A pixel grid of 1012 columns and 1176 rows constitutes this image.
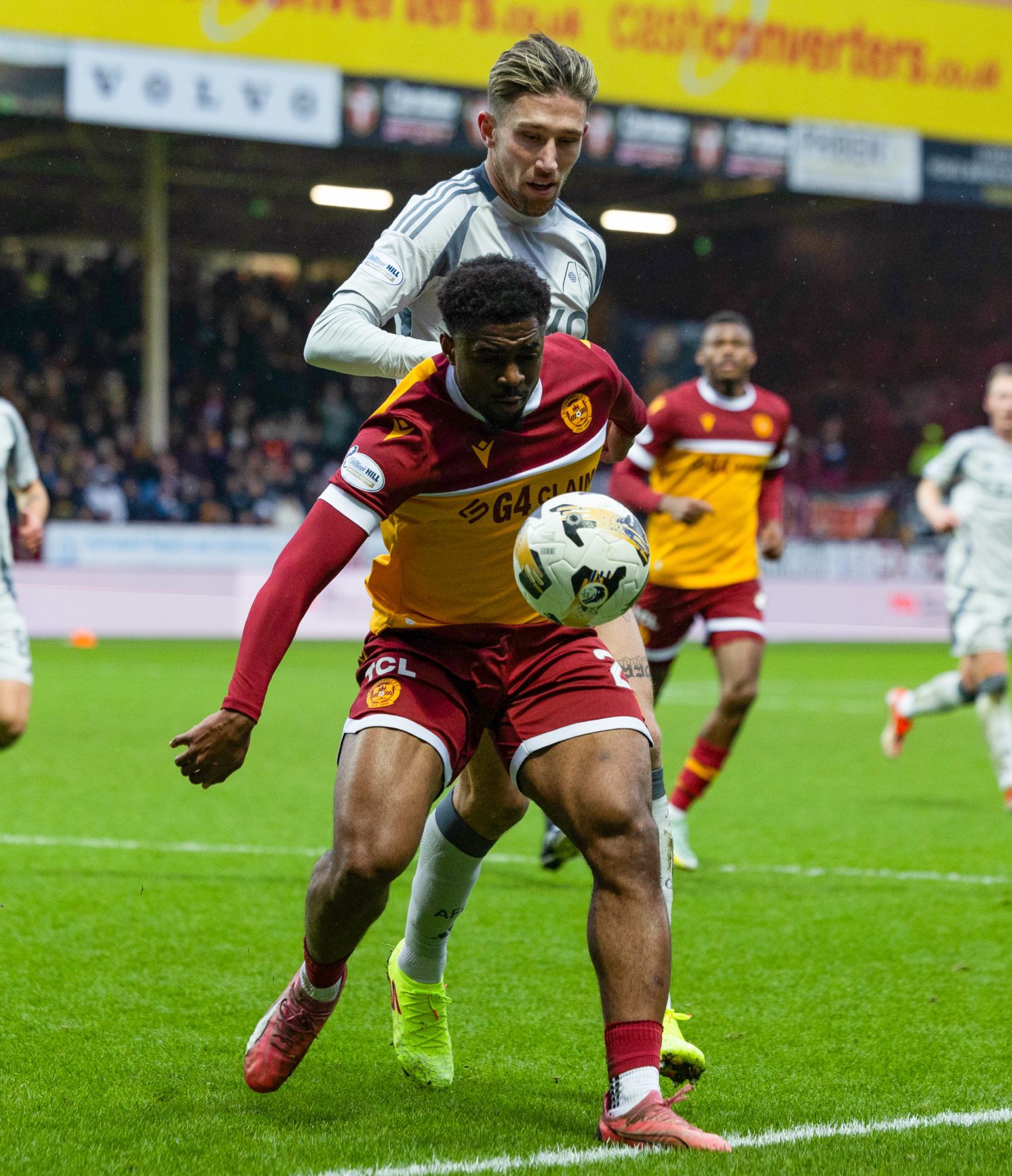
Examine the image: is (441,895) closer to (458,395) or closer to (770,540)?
(458,395)

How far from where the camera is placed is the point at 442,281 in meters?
4.30

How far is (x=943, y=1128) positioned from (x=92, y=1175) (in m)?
1.77

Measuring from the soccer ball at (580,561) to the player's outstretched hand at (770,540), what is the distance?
13.8 ft

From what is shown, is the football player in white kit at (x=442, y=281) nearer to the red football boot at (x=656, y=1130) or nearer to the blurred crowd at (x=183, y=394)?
the red football boot at (x=656, y=1130)

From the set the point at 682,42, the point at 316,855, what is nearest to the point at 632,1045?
the point at 316,855

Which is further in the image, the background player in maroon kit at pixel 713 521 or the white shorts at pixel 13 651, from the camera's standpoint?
the background player in maroon kit at pixel 713 521

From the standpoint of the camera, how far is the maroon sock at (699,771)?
7312 millimetres

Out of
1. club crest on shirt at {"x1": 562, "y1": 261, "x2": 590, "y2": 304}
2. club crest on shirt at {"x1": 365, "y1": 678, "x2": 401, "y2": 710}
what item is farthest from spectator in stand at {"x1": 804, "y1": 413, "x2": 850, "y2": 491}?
club crest on shirt at {"x1": 365, "y1": 678, "x2": 401, "y2": 710}

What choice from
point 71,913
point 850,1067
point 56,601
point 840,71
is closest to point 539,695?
point 850,1067

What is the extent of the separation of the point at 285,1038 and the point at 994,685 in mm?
5655

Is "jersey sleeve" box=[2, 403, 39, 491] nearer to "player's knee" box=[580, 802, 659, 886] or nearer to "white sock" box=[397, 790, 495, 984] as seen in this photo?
"white sock" box=[397, 790, 495, 984]

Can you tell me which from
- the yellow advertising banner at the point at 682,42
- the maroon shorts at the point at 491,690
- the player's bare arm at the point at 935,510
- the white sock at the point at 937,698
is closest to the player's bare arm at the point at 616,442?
the maroon shorts at the point at 491,690

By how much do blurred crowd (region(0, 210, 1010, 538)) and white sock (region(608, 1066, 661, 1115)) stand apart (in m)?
18.7

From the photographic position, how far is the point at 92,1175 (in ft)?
10.7
